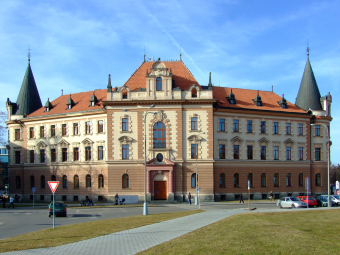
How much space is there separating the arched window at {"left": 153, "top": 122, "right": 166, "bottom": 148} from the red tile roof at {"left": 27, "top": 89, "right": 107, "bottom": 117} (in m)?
10.1

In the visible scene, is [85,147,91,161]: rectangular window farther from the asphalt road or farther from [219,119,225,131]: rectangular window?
[219,119,225,131]: rectangular window

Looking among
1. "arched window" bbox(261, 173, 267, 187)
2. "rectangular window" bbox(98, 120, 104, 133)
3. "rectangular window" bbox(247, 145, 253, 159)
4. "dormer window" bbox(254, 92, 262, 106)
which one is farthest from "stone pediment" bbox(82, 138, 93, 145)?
"arched window" bbox(261, 173, 267, 187)

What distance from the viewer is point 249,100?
66688mm

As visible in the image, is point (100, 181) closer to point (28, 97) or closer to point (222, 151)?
point (222, 151)

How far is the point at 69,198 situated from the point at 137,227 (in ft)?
135

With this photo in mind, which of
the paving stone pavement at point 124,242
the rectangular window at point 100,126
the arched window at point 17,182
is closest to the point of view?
the paving stone pavement at point 124,242

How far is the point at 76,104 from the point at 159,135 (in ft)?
56.4

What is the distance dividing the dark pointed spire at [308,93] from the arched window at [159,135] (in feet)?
85.3

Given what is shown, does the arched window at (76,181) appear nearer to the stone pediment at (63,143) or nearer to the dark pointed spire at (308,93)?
the stone pediment at (63,143)

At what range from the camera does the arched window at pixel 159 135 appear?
58.6 meters

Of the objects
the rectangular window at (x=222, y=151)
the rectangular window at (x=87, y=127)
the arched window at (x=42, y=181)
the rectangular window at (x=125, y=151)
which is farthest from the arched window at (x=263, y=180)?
the arched window at (x=42, y=181)

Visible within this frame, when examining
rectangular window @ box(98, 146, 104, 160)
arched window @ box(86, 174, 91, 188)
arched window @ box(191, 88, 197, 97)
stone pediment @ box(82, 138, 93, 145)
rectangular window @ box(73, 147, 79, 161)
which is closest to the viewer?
arched window @ box(191, 88, 197, 97)

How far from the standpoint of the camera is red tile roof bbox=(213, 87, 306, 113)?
6460 cm

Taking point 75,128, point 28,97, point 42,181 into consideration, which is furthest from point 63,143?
point 28,97
